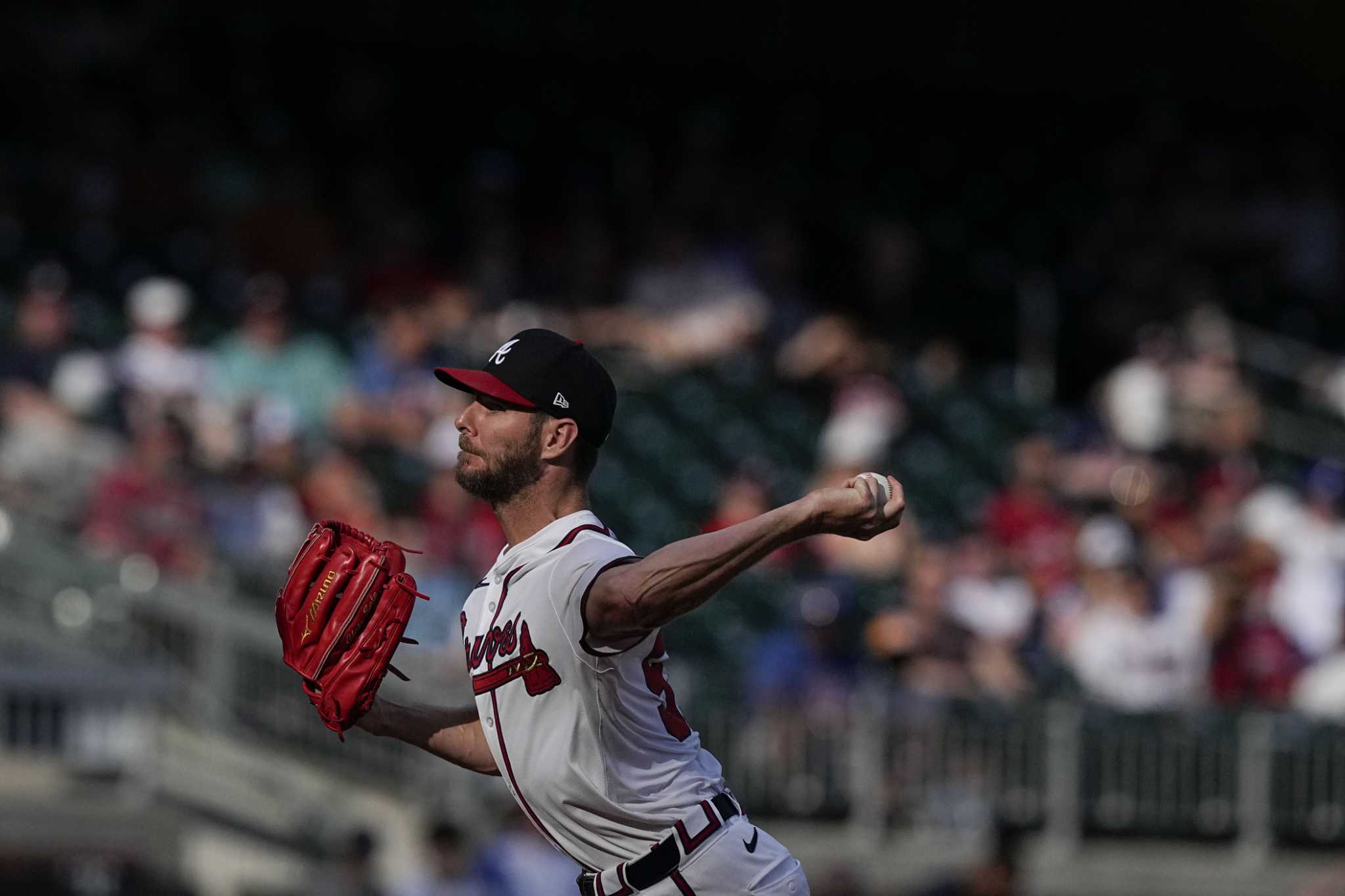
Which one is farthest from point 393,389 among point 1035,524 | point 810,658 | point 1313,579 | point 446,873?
point 1313,579

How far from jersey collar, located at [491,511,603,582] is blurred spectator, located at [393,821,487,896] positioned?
4.25 metres

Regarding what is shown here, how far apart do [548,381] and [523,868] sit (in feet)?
15.6

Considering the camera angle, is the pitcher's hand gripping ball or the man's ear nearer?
the man's ear

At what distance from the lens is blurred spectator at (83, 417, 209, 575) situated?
954 cm

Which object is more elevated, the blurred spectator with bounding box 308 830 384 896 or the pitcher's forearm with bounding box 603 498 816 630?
the pitcher's forearm with bounding box 603 498 816 630

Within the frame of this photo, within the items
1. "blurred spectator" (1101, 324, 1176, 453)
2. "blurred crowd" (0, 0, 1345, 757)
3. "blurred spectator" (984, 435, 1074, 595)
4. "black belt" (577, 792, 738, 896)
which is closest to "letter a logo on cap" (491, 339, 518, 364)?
"black belt" (577, 792, 738, 896)

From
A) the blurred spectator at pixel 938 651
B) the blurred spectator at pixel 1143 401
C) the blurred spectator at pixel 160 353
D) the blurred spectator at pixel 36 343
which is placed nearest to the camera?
the blurred spectator at pixel 36 343

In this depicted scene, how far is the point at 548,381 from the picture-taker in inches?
162

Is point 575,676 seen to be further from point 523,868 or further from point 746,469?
point 746,469

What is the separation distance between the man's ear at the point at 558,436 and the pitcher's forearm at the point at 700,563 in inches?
15.8

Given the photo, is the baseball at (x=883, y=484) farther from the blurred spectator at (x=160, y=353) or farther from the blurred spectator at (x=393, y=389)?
the blurred spectator at (x=393, y=389)

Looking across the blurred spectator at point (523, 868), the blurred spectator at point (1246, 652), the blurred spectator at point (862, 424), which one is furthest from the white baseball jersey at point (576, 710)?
the blurred spectator at point (862, 424)

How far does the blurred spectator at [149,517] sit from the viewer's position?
9539 millimetres

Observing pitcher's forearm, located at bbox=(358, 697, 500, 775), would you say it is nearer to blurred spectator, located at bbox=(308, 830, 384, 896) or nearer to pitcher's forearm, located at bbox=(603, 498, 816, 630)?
pitcher's forearm, located at bbox=(603, 498, 816, 630)
